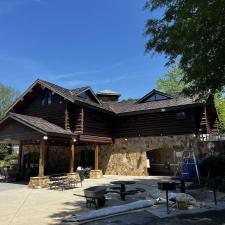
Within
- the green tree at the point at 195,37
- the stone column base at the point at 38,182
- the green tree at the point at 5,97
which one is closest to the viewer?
the green tree at the point at 195,37

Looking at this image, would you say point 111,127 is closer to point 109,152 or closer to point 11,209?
point 109,152

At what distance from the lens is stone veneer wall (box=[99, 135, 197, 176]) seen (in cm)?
2041

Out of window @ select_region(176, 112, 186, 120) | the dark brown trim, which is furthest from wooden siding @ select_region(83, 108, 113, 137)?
window @ select_region(176, 112, 186, 120)

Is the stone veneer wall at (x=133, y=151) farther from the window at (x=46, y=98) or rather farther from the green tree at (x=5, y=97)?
the green tree at (x=5, y=97)

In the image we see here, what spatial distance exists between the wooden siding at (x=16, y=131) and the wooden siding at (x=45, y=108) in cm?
314

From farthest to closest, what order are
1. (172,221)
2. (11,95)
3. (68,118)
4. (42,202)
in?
(11,95) → (68,118) → (42,202) → (172,221)

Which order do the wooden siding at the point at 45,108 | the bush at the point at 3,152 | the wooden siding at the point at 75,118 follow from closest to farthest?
the wooden siding at the point at 75,118 → the wooden siding at the point at 45,108 → the bush at the point at 3,152

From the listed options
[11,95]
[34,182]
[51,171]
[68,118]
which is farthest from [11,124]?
[11,95]

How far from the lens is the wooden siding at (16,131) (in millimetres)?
16566

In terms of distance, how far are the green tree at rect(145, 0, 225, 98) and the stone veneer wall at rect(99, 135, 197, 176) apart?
446 inches

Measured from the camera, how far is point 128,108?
23688mm

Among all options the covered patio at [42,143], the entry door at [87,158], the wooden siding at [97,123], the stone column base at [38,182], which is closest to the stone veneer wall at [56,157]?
the covered patio at [42,143]

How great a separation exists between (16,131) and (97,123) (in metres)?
6.69

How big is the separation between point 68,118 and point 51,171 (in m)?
6.36
